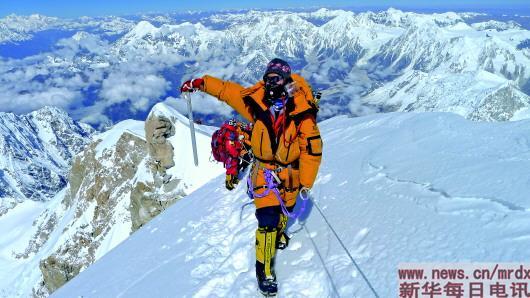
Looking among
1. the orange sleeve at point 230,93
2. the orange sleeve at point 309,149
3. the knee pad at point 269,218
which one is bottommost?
the knee pad at point 269,218

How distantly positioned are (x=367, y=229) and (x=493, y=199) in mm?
2054

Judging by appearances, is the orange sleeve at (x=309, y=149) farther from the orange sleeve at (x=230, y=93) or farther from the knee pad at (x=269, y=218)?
the orange sleeve at (x=230, y=93)

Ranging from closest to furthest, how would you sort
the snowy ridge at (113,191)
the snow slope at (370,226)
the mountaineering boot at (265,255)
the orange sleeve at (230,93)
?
the snow slope at (370,226) < the mountaineering boot at (265,255) < the orange sleeve at (230,93) < the snowy ridge at (113,191)

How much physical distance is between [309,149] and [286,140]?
1.30 ft

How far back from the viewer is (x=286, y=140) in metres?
6.45

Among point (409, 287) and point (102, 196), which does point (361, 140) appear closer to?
point (409, 287)

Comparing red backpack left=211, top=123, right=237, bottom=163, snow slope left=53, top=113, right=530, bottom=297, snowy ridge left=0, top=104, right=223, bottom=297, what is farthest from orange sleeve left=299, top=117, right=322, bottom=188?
snowy ridge left=0, top=104, right=223, bottom=297

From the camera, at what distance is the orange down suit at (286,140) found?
638 cm

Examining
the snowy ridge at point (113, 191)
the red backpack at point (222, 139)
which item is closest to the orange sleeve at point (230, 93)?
the red backpack at point (222, 139)

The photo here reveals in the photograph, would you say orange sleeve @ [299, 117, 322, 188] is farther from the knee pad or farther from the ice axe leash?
the ice axe leash

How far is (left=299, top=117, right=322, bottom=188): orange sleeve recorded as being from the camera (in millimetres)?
6391

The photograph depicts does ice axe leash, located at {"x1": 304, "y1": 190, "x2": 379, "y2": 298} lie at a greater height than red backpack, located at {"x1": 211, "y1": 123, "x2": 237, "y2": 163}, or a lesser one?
greater

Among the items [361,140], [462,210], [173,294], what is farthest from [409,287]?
[361,140]

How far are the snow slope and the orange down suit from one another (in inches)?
55.3
